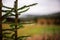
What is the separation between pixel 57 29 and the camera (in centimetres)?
203

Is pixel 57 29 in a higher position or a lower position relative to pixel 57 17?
lower

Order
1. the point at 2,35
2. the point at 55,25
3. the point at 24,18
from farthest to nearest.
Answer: the point at 55,25
the point at 24,18
the point at 2,35

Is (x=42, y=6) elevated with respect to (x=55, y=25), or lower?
elevated

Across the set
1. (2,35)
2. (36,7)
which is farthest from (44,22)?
(2,35)

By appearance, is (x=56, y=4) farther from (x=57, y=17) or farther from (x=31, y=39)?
(x=31, y=39)

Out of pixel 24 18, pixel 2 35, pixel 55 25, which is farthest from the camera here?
pixel 55 25

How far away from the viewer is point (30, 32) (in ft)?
6.32

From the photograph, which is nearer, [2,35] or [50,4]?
[2,35]

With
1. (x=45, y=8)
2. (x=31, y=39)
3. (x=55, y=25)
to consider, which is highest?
(x=45, y=8)

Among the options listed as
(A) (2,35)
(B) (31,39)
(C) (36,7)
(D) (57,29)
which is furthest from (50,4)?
(A) (2,35)

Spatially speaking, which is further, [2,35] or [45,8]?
[45,8]

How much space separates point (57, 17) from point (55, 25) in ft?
0.38

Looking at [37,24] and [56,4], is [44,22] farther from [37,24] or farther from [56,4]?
[56,4]

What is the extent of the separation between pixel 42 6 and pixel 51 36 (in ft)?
1.38
